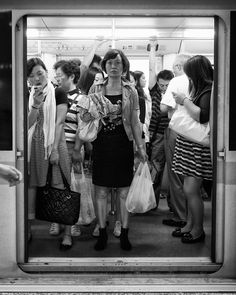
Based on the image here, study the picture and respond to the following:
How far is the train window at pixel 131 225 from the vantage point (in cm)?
355

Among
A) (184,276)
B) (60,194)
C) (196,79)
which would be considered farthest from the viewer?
(196,79)

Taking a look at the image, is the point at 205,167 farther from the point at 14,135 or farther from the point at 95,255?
the point at 14,135

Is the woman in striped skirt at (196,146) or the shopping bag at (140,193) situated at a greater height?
the woman in striped skirt at (196,146)

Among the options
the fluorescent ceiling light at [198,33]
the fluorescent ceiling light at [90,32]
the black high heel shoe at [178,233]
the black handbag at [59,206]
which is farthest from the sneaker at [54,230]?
the fluorescent ceiling light at [198,33]

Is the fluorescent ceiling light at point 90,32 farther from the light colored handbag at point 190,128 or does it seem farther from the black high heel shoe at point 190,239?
the black high heel shoe at point 190,239

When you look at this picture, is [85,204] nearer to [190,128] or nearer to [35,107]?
[35,107]

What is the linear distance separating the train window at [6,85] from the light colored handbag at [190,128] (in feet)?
4.74

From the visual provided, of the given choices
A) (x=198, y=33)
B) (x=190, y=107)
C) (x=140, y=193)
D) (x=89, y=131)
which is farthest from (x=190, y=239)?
(x=198, y=33)

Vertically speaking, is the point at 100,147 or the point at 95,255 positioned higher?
the point at 100,147

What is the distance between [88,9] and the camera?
326cm

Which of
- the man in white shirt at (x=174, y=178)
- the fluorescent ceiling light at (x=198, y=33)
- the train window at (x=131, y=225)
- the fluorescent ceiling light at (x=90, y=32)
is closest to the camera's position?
the train window at (x=131, y=225)

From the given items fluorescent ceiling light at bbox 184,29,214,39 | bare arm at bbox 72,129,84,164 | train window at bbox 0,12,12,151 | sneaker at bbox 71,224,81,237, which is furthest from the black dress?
fluorescent ceiling light at bbox 184,29,214,39

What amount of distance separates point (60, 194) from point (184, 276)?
119 centimetres

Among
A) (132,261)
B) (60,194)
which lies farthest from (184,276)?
(60,194)
